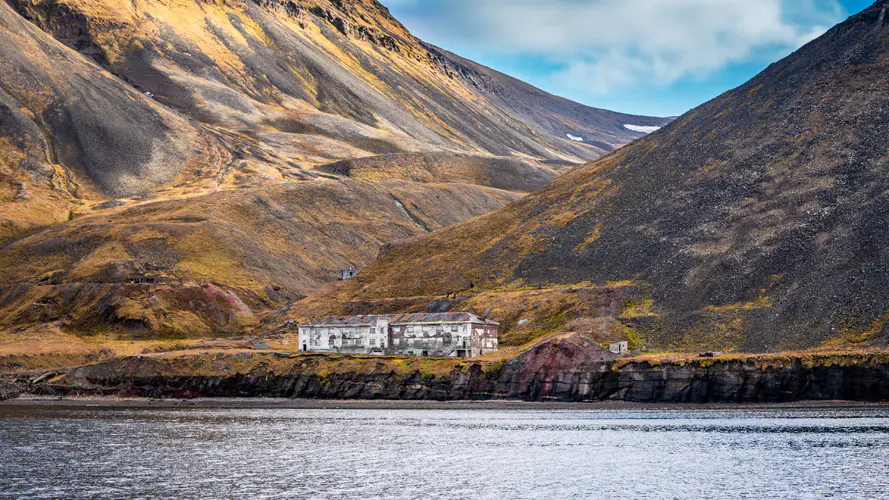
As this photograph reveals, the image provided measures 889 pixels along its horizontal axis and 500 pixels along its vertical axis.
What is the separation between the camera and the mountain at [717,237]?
106 metres

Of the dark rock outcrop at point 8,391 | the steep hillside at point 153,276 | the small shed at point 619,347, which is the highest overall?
the steep hillside at point 153,276

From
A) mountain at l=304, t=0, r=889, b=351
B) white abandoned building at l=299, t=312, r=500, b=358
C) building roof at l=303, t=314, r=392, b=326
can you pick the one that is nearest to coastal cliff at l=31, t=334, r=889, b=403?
white abandoned building at l=299, t=312, r=500, b=358

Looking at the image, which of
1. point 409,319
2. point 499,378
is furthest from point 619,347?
point 409,319

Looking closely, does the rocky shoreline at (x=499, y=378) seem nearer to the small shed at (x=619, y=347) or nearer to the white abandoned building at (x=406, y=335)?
the small shed at (x=619, y=347)

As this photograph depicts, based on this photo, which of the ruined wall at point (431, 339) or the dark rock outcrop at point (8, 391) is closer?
the dark rock outcrop at point (8, 391)

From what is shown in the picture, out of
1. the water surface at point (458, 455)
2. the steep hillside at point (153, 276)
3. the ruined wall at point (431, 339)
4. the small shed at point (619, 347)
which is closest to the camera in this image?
the water surface at point (458, 455)

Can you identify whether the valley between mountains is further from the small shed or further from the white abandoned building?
the white abandoned building

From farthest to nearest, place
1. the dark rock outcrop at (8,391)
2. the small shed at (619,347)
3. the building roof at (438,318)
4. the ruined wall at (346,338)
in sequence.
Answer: the ruined wall at (346,338), the building roof at (438,318), the dark rock outcrop at (8,391), the small shed at (619,347)

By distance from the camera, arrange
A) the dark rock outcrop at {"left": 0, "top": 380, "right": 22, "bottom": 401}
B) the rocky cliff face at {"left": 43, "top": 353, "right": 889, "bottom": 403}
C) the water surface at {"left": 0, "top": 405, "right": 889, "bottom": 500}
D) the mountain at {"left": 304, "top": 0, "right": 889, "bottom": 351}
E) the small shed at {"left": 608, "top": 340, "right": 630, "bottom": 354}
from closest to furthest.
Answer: the water surface at {"left": 0, "top": 405, "right": 889, "bottom": 500}
the rocky cliff face at {"left": 43, "top": 353, "right": 889, "bottom": 403}
the small shed at {"left": 608, "top": 340, "right": 630, "bottom": 354}
the mountain at {"left": 304, "top": 0, "right": 889, "bottom": 351}
the dark rock outcrop at {"left": 0, "top": 380, "right": 22, "bottom": 401}

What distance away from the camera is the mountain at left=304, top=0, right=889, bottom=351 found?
349 feet

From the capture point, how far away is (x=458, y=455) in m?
67.1

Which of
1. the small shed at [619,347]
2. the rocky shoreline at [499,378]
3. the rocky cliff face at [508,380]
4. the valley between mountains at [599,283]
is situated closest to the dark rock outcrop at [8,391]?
the valley between mountains at [599,283]

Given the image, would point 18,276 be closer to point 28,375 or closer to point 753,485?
point 28,375

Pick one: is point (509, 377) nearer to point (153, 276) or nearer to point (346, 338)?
point (346, 338)
